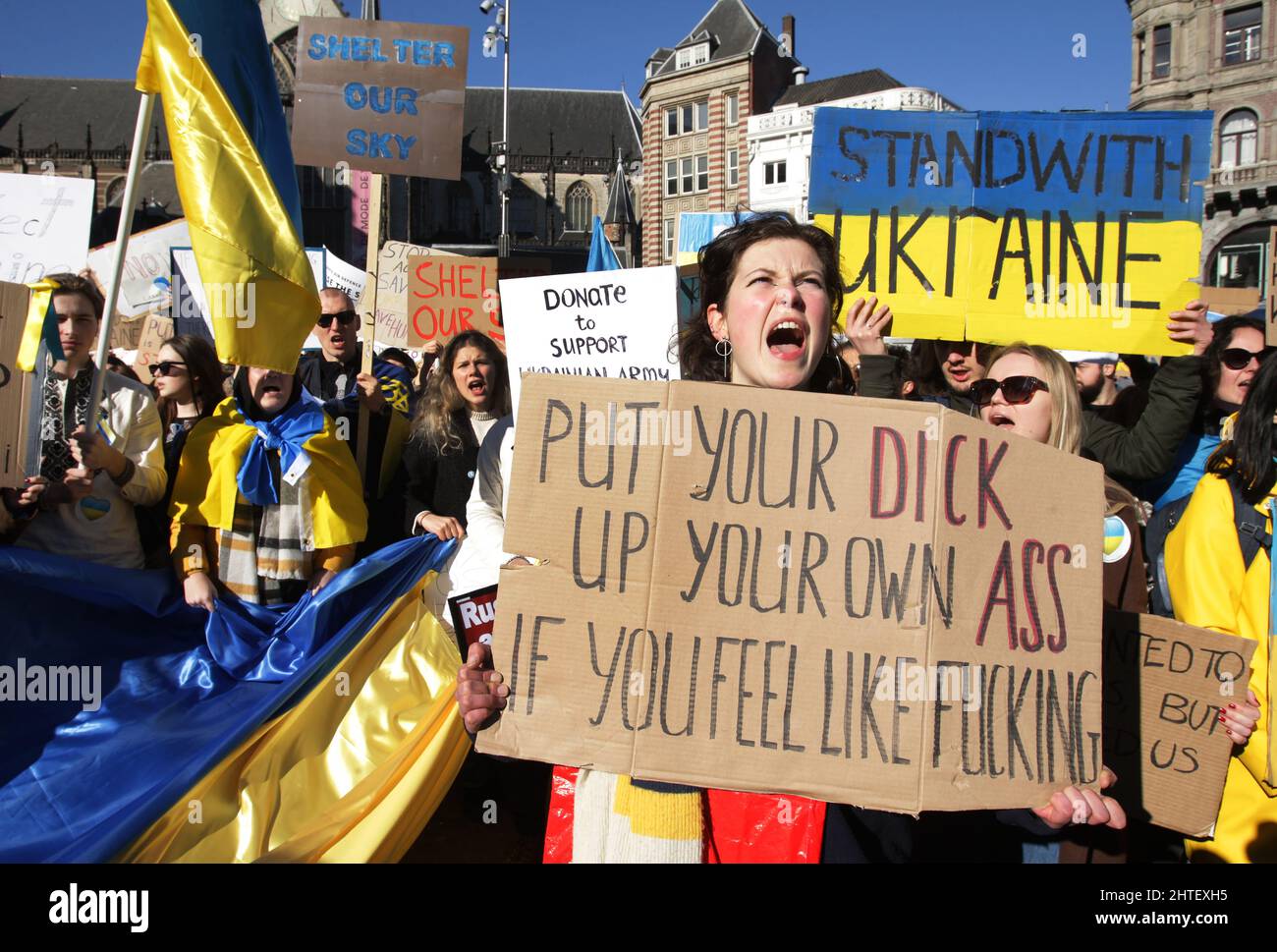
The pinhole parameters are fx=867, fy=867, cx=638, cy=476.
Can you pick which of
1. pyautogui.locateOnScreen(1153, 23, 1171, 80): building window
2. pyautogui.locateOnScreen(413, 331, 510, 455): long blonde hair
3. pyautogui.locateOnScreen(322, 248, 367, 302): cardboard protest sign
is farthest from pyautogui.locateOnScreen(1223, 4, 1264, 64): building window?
pyautogui.locateOnScreen(413, 331, 510, 455): long blonde hair

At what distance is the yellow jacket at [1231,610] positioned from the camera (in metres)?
2.54

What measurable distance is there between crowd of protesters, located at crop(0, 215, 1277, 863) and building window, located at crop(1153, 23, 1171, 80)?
41.9 m

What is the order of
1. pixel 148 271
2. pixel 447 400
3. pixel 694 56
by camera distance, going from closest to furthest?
pixel 447 400 < pixel 148 271 < pixel 694 56

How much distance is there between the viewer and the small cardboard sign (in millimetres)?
2363

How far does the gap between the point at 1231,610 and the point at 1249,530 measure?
259 mm

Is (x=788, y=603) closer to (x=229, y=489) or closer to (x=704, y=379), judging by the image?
(x=704, y=379)

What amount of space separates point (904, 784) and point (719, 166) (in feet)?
165

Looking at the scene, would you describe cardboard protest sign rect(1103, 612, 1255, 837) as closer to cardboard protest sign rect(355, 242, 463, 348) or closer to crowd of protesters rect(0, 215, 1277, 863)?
crowd of protesters rect(0, 215, 1277, 863)

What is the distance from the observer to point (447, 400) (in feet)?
15.2

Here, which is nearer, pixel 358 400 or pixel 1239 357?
pixel 1239 357

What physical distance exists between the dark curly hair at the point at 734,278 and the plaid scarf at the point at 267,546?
242cm

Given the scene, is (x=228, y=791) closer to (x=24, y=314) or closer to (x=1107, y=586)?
(x=24, y=314)

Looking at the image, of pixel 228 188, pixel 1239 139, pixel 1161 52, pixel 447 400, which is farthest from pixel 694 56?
pixel 228 188

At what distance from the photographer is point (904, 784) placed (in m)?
1.66
